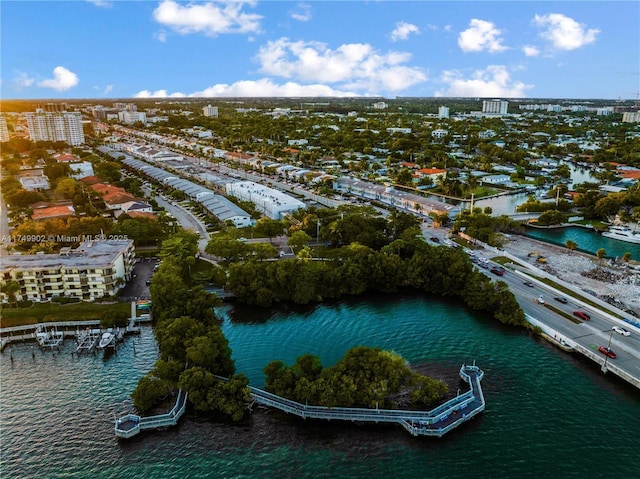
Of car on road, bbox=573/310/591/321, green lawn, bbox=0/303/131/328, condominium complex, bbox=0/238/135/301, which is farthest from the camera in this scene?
condominium complex, bbox=0/238/135/301

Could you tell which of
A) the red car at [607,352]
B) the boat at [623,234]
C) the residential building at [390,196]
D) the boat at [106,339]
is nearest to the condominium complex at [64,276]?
the boat at [106,339]

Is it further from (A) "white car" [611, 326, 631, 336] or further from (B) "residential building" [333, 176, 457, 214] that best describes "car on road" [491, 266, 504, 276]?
(B) "residential building" [333, 176, 457, 214]

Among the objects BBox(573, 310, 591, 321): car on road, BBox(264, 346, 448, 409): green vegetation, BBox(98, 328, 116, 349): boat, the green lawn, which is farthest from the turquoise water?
the green lawn

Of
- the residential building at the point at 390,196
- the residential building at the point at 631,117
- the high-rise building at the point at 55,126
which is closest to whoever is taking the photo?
the residential building at the point at 390,196

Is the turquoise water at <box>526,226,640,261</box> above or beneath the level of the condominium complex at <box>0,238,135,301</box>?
beneath

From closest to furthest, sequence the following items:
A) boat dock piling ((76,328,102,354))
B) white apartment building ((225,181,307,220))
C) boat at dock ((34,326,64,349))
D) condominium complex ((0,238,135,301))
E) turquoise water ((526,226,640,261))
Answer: boat dock piling ((76,328,102,354)), boat at dock ((34,326,64,349)), condominium complex ((0,238,135,301)), turquoise water ((526,226,640,261)), white apartment building ((225,181,307,220))

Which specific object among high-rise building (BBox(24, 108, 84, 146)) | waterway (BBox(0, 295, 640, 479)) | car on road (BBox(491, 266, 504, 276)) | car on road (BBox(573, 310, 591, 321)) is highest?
high-rise building (BBox(24, 108, 84, 146))

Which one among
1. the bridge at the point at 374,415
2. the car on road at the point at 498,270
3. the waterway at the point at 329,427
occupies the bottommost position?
the waterway at the point at 329,427

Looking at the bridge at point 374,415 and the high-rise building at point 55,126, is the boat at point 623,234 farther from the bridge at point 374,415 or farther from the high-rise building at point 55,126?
the high-rise building at point 55,126
